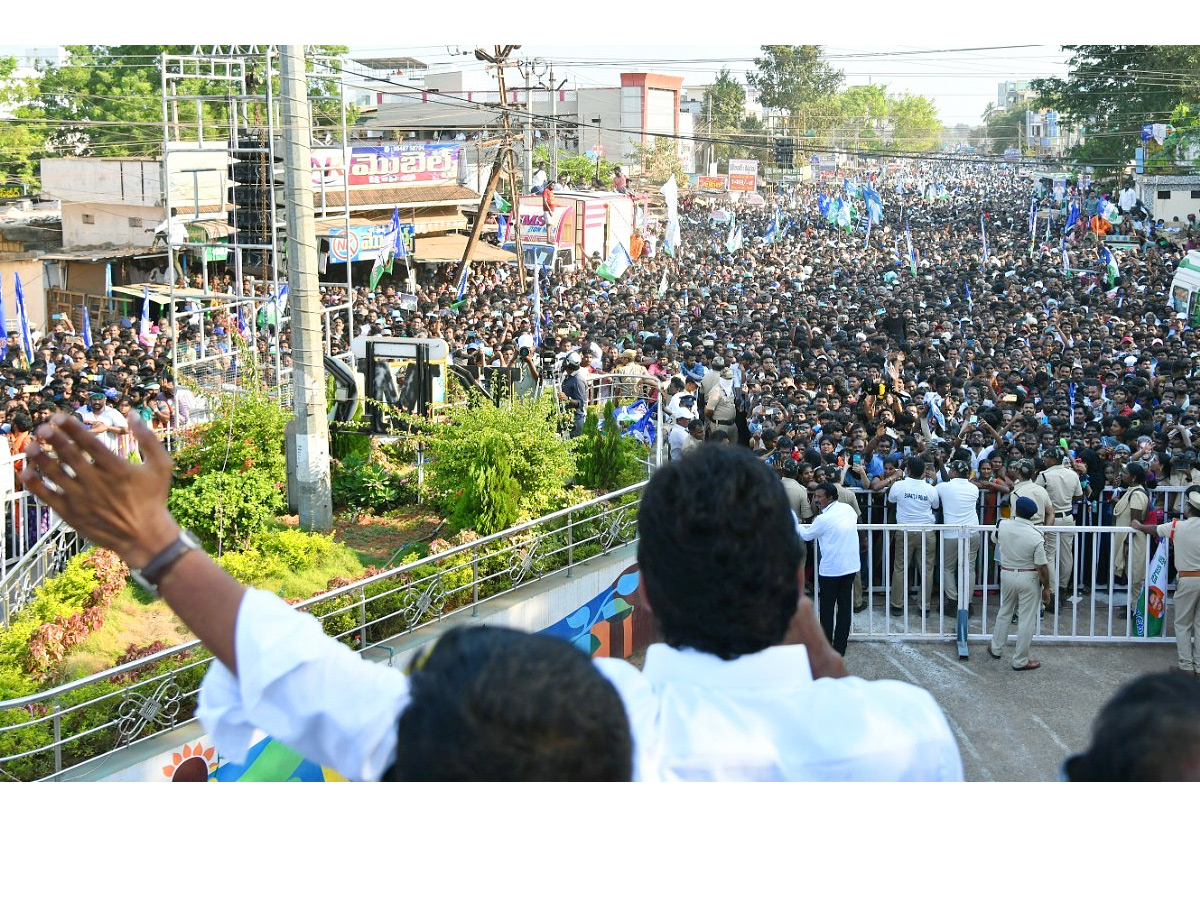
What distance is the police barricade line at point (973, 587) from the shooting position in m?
8.70

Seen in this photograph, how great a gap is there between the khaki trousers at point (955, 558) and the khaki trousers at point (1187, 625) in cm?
131

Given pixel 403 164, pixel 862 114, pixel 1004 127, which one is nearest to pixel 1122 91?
pixel 403 164

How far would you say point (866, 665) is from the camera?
8.50m

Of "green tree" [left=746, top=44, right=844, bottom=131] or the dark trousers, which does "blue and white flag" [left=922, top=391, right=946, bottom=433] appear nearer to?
the dark trousers

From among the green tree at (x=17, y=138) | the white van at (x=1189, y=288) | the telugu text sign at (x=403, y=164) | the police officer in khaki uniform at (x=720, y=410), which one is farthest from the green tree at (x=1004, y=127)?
the police officer in khaki uniform at (x=720, y=410)

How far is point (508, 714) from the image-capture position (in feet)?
4.83

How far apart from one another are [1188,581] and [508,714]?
754 cm

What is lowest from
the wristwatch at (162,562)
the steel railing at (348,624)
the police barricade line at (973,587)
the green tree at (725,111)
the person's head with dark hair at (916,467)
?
the police barricade line at (973,587)

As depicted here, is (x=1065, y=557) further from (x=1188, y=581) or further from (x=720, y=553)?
(x=720, y=553)

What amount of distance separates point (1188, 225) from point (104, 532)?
40353 millimetres

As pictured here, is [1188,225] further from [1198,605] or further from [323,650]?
[323,650]

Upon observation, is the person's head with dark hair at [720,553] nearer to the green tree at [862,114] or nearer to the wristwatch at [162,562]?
the wristwatch at [162,562]

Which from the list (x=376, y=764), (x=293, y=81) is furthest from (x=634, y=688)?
(x=293, y=81)

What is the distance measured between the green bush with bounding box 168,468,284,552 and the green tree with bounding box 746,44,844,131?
77.3 meters
